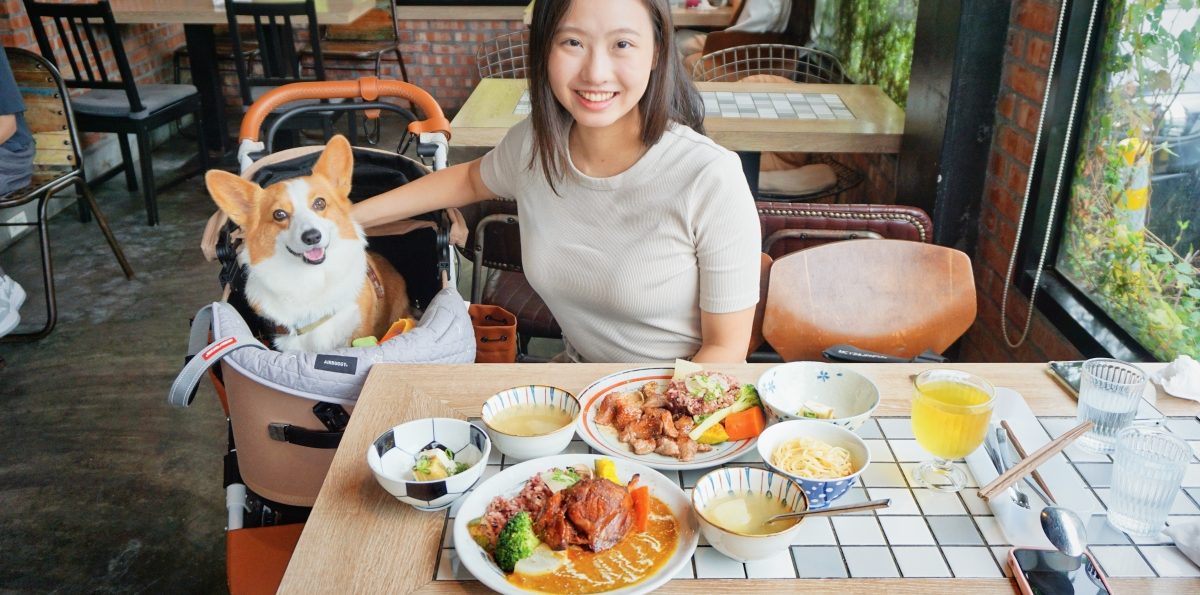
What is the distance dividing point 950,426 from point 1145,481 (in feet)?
0.78

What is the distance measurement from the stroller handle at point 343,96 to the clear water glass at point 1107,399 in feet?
5.14

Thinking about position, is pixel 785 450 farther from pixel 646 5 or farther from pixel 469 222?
pixel 469 222

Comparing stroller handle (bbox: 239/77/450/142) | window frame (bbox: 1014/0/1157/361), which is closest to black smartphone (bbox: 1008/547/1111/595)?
window frame (bbox: 1014/0/1157/361)

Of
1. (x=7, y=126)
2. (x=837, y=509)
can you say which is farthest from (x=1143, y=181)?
(x=7, y=126)

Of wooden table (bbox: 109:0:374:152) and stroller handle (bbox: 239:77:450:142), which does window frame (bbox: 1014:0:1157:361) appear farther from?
wooden table (bbox: 109:0:374:152)

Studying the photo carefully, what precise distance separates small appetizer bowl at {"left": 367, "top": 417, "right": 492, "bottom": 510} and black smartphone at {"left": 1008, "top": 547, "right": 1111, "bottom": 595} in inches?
26.6

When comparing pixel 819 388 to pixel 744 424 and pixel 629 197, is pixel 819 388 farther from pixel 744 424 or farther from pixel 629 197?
pixel 629 197

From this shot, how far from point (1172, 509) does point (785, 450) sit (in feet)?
1.65

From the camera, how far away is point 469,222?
2.57 metres

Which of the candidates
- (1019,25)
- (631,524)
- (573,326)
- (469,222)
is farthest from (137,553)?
(1019,25)

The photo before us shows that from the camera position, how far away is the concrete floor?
7.68ft

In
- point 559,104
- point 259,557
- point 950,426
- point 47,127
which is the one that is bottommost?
point 259,557

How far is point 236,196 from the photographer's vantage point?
6.10 feet

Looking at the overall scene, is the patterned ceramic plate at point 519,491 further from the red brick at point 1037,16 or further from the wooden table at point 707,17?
the wooden table at point 707,17
